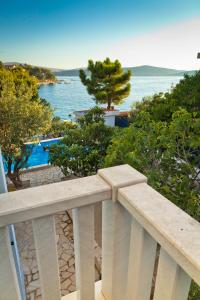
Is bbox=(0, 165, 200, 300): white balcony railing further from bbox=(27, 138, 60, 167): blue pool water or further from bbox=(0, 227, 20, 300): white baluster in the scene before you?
bbox=(27, 138, 60, 167): blue pool water

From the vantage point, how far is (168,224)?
2.01 feet

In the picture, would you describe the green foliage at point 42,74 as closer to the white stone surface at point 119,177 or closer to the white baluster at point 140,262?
the white stone surface at point 119,177

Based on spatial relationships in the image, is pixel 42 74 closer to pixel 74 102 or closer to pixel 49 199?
pixel 74 102

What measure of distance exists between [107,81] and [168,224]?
14.7 m

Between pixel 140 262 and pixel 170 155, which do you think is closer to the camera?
pixel 140 262

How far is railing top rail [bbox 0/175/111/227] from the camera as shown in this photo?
666 millimetres

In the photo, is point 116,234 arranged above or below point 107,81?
below

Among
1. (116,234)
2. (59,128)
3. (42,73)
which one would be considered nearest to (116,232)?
(116,234)

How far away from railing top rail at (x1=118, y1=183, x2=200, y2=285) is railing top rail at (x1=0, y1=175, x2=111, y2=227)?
102mm

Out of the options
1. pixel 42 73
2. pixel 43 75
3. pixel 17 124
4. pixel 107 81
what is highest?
pixel 42 73

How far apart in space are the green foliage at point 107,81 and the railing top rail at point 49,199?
1436 cm

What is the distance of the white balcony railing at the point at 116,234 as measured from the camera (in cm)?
61

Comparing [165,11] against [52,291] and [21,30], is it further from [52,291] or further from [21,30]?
[52,291]

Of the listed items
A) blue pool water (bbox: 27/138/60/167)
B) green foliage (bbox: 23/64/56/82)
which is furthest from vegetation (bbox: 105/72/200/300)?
green foliage (bbox: 23/64/56/82)
